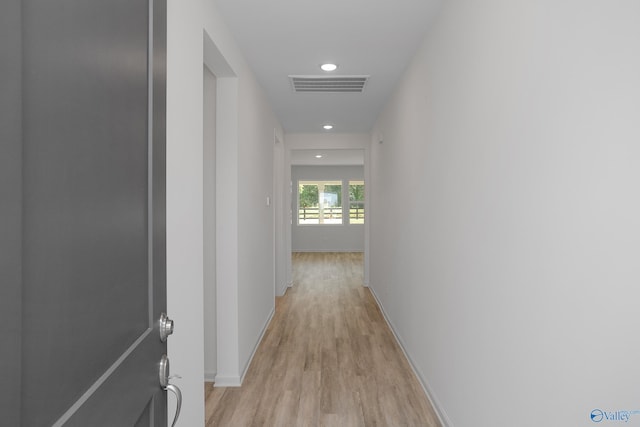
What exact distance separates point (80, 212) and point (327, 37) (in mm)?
2604

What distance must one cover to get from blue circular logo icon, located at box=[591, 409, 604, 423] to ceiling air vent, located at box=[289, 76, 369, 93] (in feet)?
10.6

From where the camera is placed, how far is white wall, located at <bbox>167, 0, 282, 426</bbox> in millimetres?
1738

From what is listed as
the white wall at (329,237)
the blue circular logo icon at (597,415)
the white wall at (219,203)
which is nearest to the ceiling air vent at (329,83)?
the white wall at (219,203)

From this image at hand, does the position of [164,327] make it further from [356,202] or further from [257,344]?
[356,202]

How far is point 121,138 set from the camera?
32.1 inches

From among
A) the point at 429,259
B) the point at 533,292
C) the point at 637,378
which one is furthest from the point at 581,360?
the point at 429,259

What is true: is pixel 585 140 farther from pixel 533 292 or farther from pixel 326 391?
pixel 326 391

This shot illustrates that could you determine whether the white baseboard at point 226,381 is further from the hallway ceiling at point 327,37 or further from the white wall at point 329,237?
the white wall at point 329,237

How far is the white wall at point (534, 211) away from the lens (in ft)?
3.28

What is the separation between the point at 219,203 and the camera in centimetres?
295

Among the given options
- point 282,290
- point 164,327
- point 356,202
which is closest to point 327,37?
point 164,327

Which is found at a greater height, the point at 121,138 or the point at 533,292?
the point at 121,138

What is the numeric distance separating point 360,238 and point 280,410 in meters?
9.44

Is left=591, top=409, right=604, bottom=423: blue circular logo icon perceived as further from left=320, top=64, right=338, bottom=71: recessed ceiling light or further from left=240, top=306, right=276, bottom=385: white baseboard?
Answer: left=320, top=64, right=338, bottom=71: recessed ceiling light
